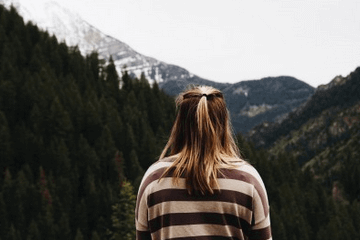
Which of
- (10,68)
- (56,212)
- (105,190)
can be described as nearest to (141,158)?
(105,190)

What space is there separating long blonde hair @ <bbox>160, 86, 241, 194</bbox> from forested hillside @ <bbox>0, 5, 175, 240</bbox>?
68656mm

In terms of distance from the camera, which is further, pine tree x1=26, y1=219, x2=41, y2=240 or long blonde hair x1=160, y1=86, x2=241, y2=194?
pine tree x1=26, y1=219, x2=41, y2=240

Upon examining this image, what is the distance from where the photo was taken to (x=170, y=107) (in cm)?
17700

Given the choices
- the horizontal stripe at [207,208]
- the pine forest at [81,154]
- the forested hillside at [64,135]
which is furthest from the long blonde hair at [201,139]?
the forested hillside at [64,135]

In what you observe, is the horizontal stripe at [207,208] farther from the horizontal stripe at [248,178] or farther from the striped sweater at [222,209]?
the horizontal stripe at [248,178]

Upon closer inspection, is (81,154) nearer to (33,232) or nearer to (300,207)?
(33,232)

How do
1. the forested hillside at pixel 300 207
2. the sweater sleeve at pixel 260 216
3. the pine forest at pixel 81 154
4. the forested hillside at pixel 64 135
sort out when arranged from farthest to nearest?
the forested hillside at pixel 300 207
the forested hillside at pixel 64 135
the pine forest at pixel 81 154
the sweater sleeve at pixel 260 216

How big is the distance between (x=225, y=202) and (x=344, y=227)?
12878 centimetres

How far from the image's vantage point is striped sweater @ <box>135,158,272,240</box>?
159 inches

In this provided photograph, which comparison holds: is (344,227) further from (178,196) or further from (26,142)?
(178,196)

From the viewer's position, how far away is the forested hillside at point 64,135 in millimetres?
99312

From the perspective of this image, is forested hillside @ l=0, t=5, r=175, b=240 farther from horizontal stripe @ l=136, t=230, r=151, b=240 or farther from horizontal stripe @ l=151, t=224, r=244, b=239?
horizontal stripe @ l=151, t=224, r=244, b=239

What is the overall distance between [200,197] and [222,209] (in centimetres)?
20

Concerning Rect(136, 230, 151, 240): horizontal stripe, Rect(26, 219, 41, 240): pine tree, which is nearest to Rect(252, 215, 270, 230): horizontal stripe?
Rect(136, 230, 151, 240): horizontal stripe
